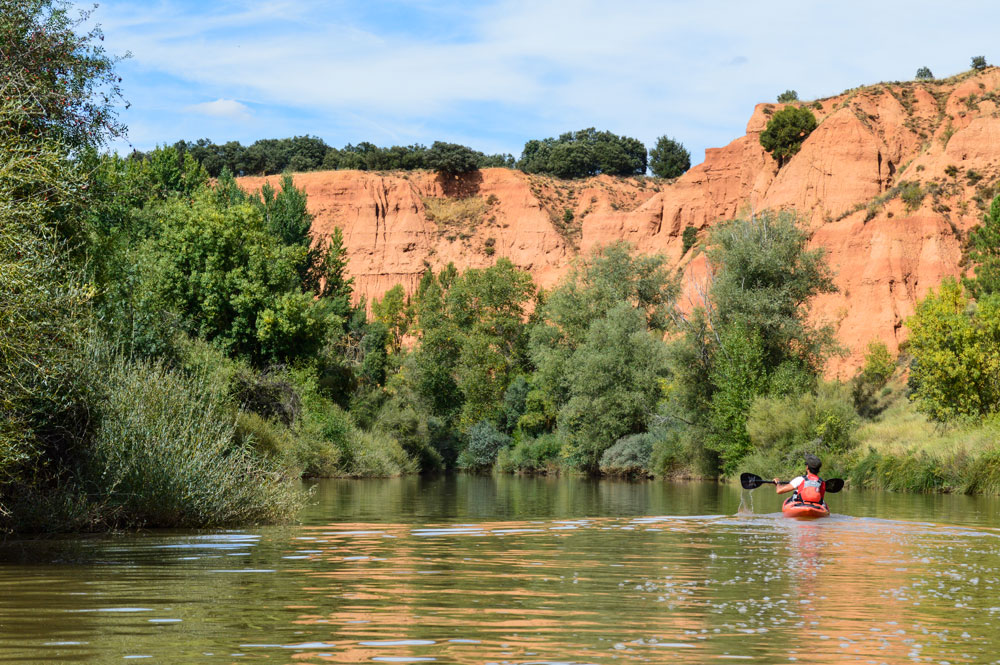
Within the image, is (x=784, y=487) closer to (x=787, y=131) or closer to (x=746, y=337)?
(x=746, y=337)

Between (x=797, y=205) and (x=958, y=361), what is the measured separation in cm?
3682

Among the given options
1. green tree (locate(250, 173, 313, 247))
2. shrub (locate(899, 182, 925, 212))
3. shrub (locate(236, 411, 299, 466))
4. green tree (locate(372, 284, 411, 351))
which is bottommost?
shrub (locate(236, 411, 299, 466))

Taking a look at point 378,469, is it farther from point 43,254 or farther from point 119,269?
point 43,254

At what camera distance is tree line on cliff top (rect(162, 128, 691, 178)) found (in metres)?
115

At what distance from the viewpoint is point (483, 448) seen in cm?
6494

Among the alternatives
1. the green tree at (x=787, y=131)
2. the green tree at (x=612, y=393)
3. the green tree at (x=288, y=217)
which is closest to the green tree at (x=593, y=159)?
the green tree at (x=787, y=131)

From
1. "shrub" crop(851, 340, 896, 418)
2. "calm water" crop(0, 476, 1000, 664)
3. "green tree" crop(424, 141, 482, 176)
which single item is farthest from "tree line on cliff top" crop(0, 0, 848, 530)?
"green tree" crop(424, 141, 482, 176)

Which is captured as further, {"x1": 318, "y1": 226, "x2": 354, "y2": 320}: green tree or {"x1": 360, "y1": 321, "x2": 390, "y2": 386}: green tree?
{"x1": 360, "y1": 321, "x2": 390, "y2": 386}: green tree

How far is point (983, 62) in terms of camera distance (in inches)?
3191

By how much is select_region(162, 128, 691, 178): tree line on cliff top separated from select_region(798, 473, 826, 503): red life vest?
92414 mm

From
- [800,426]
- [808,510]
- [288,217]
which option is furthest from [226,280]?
[808,510]

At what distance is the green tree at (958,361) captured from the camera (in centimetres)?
4159

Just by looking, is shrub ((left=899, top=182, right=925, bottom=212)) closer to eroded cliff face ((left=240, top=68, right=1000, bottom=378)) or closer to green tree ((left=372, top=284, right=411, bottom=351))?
eroded cliff face ((left=240, top=68, right=1000, bottom=378))

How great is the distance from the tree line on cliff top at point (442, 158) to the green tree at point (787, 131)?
33417 mm
